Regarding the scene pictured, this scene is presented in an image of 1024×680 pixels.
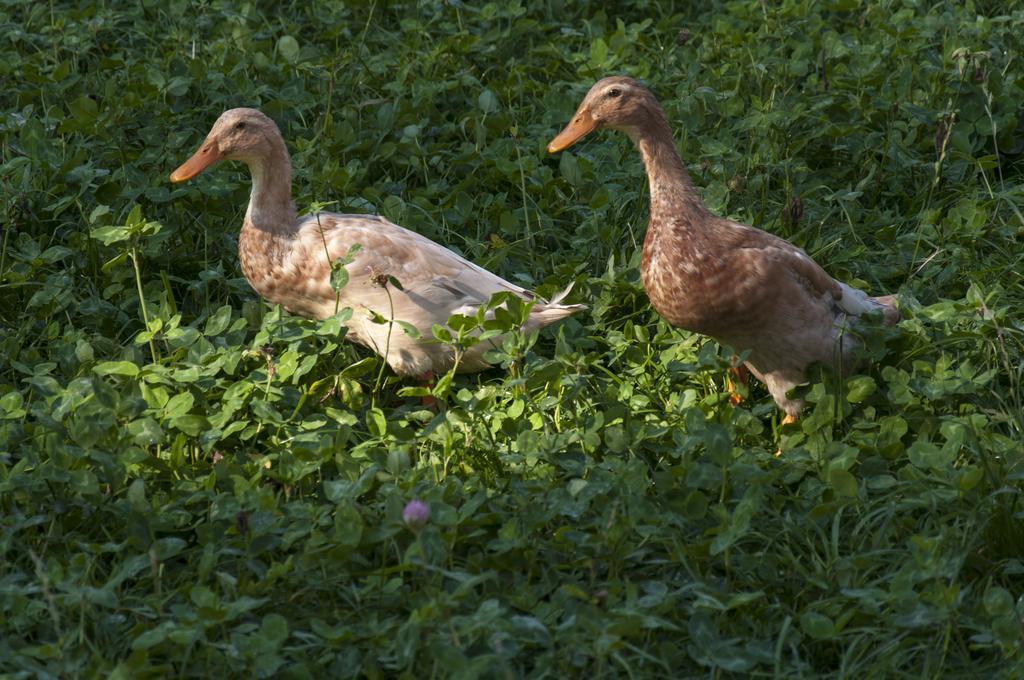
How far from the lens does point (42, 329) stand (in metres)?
4.61

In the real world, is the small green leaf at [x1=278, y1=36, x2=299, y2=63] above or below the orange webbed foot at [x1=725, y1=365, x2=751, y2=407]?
above

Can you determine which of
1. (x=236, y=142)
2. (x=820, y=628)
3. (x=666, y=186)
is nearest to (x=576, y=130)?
(x=666, y=186)

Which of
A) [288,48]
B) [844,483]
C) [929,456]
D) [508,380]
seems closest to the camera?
[844,483]

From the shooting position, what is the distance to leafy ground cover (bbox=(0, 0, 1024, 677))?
3139 mm

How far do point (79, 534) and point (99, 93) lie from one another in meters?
2.80

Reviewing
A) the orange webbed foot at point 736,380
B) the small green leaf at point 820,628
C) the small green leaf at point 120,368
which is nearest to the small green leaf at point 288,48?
the small green leaf at point 120,368

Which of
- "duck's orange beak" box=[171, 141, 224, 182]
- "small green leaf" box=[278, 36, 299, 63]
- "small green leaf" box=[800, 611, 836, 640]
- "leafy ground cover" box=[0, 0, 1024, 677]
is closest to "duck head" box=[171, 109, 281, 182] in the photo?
"duck's orange beak" box=[171, 141, 224, 182]

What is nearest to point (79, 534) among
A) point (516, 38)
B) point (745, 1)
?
point (516, 38)

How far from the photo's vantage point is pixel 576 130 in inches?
180

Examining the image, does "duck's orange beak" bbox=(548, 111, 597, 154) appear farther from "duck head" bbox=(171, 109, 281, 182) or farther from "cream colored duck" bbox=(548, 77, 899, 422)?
"duck head" bbox=(171, 109, 281, 182)

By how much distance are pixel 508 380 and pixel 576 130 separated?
0.94m

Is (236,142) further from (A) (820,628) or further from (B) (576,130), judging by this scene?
(A) (820,628)

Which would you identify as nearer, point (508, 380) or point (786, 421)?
point (508, 380)

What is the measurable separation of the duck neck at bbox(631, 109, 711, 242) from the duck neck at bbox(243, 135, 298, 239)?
3.86 feet
